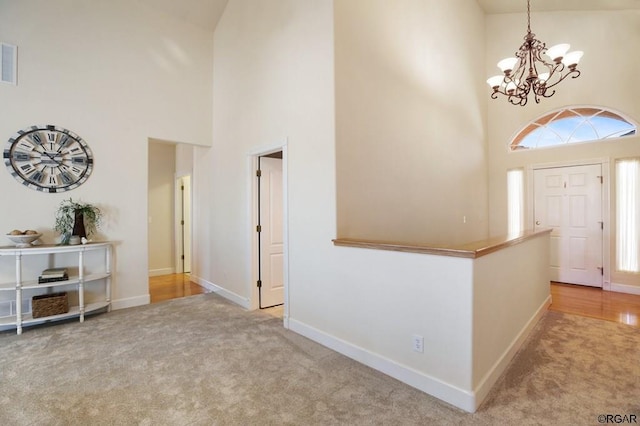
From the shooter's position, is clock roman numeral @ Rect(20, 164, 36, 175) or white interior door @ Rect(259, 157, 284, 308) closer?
clock roman numeral @ Rect(20, 164, 36, 175)

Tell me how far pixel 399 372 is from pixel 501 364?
80 centimetres

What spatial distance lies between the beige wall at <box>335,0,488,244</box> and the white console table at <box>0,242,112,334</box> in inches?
121

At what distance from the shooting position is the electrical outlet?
7.23ft

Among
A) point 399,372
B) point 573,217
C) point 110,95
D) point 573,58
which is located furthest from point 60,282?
point 573,217

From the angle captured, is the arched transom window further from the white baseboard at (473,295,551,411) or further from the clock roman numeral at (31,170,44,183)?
the clock roman numeral at (31,170,44,183)

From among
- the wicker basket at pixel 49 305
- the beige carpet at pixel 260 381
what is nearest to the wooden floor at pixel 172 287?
the wicker basket at pixel 49 305

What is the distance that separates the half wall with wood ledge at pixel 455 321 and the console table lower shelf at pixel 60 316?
10.5 ft

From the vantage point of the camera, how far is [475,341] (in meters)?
2.00

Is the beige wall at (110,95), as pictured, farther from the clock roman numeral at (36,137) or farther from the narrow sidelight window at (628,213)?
the narrow sidelight window at (628,213)

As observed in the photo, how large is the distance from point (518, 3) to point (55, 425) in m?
7.57

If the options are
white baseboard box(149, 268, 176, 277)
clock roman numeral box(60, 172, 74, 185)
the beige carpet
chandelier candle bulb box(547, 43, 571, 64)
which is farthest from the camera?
white baseboard box(149, 268, 176, 277)

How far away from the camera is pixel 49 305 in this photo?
3.43 metres

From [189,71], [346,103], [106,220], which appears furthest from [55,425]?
[189,71]

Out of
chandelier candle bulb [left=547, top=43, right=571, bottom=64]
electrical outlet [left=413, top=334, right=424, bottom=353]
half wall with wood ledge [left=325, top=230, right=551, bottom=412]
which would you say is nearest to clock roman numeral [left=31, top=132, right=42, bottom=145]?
half wall with wood ledge [left=325, top=230, right=551, bottom=412]
